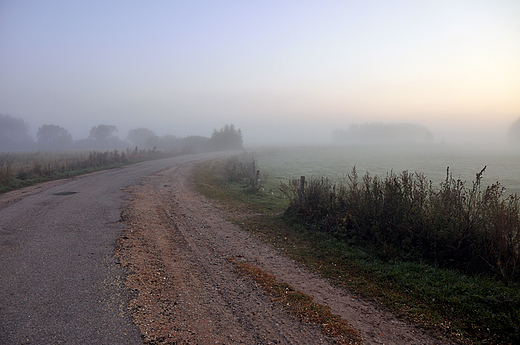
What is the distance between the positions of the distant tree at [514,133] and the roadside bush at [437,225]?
14897cm

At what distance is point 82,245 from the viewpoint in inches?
248

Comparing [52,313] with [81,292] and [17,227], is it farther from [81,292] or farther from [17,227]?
[17,227]

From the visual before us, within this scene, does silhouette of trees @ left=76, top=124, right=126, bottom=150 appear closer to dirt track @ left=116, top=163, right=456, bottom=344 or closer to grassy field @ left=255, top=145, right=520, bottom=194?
grassy field @ left=255, top=145, right=520, bottom=194

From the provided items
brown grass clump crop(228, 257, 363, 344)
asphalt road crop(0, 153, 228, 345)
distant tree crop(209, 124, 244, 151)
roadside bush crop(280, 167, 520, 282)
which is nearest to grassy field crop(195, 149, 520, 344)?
roadside bush crop(280, 167, 520, 282)

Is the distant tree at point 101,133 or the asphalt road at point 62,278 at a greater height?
the distant tree at point 101,133

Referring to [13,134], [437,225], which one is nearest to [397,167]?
[437,225]

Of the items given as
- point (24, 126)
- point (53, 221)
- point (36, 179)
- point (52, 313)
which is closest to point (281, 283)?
point (52, 313)

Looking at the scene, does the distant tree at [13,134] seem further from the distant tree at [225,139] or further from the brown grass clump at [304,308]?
the brown grass clump at [304,308]

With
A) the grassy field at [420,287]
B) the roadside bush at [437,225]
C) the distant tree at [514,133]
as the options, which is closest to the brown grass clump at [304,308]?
the grassy field at [420,287]

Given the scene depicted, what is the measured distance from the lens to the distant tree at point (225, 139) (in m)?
68.8

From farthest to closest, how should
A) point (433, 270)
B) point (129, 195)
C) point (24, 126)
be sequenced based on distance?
point (24, 126)
point (129, 195)
point (433, 270)

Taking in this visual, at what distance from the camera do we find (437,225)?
6.12m

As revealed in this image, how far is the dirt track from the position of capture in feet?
11.6

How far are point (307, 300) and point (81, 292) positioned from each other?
12.5 ft
